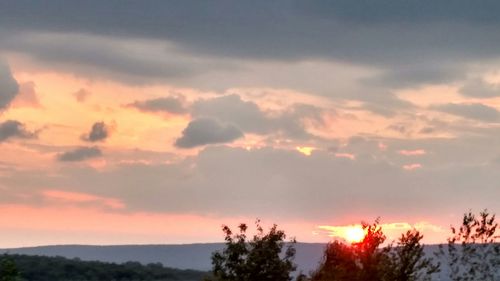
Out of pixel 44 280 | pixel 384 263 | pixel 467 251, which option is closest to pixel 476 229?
pixel 467 251

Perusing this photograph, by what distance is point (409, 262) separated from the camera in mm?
50625

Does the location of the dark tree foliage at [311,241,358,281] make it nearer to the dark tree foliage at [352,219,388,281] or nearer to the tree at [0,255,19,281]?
the dark tree foliage at [352,219,388,281]

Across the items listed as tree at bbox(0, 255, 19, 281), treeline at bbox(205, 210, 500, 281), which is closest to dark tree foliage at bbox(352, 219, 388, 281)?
treeline at bbox(205, 210, 500, 281)

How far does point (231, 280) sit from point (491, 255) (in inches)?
651

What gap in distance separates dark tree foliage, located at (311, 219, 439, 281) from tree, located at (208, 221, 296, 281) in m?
6.61

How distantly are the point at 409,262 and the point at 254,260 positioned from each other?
13.1 meters

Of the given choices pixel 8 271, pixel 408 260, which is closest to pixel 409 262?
pixel 408 260

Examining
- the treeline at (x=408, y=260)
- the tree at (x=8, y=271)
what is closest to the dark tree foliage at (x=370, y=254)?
the treeline at (x=408, y=260)

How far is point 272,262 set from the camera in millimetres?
61438

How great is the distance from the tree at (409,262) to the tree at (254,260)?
11707mm

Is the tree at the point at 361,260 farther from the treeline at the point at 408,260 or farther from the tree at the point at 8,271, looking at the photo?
the tree at the point at 8,271

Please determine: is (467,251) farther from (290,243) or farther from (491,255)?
(290,243)

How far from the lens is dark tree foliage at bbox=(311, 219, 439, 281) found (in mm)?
50438

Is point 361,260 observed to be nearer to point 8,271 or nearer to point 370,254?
point 370,254
